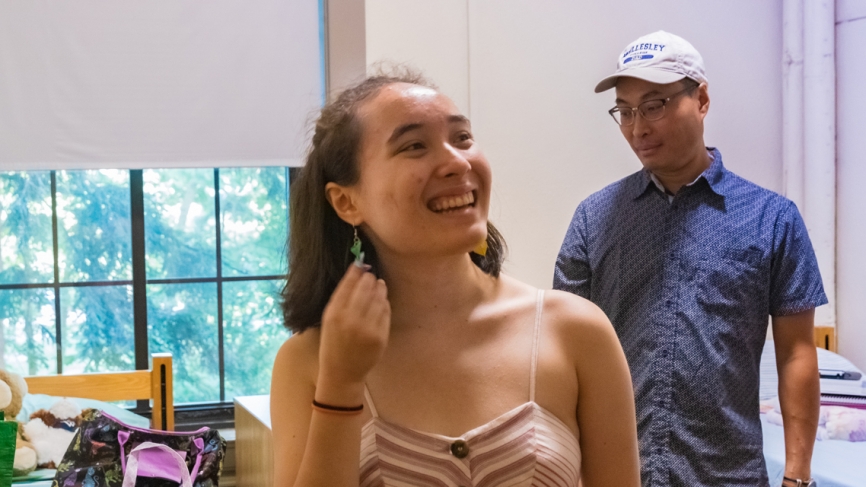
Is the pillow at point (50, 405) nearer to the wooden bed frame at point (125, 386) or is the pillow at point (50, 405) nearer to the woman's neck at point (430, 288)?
the wooden bed frame at point (125, 386)

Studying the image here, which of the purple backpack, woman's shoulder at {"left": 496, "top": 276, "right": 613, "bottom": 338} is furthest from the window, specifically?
woman's shoulder at {"left": 496, "top": 276, "right": 613, "bottom": 338}

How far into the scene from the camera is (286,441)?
120 centimetres

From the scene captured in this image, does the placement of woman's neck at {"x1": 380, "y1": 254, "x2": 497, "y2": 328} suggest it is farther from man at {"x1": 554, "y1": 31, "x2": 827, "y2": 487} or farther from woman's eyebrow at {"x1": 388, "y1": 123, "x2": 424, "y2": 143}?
man at {"x1": 554, "y1": 31, "x2": 827, "y2": 487}

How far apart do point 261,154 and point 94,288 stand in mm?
975

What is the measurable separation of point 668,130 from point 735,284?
395 millimetres

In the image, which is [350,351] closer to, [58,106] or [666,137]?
[666,137]

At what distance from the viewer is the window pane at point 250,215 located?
12.5 ft

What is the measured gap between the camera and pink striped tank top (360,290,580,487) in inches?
45.1

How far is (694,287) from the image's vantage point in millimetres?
1937

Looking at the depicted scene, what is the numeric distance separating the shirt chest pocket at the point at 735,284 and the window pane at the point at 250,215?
7.59 feet

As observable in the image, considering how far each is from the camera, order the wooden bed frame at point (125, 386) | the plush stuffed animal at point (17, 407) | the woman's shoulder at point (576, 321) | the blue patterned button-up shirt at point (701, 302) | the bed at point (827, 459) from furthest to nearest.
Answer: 1. the wooden bed frame at point (125, 386)
2. the plush stuffed animal at point (17, 407)
3. the bed at point (827, 459)
4. the blue patterned button-up shirt at point (701, 302)
5. the woman's shoulder at point (576, 321)

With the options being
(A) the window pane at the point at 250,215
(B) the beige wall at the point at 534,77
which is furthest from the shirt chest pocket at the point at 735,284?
(A) the window pane at the point at 250,215

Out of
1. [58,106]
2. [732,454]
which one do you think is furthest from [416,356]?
[58,106]

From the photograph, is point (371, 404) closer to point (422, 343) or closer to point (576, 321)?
point (422, 343)
